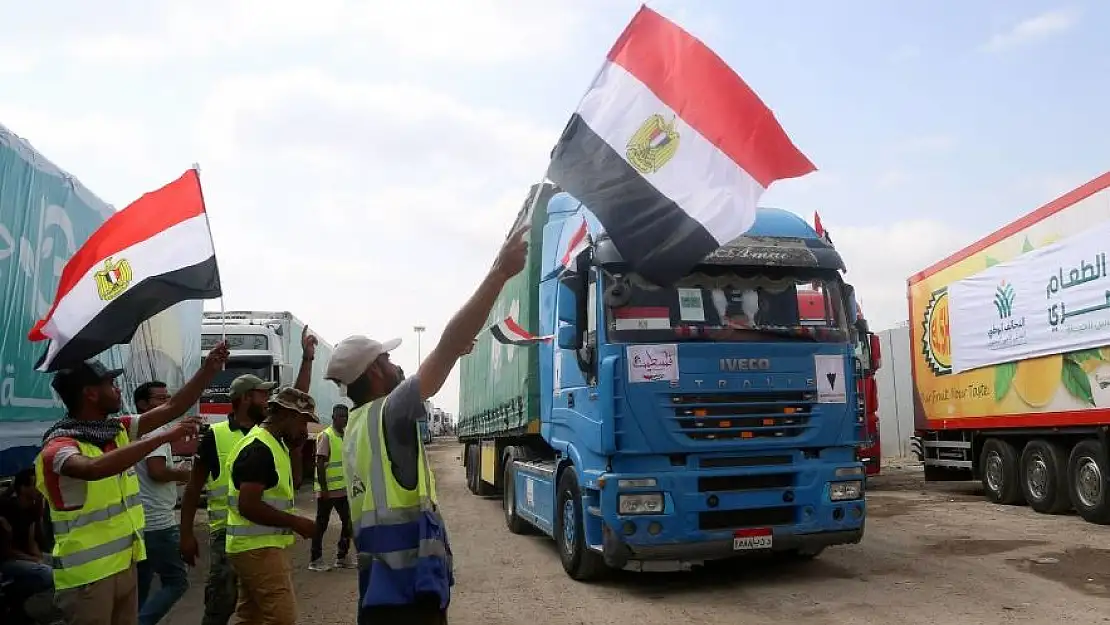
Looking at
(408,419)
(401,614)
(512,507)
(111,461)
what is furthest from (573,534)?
(408,419)

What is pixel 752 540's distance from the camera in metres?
7.04

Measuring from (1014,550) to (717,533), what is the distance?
3.91 m

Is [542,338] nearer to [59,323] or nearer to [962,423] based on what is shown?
[59,323]

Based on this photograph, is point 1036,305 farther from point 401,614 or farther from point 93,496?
point 93,496

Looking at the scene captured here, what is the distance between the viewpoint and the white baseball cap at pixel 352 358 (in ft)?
9.84

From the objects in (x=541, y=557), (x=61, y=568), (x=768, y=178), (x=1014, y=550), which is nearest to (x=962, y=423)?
(x=1014, y=550)

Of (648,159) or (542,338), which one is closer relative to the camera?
(648,159)

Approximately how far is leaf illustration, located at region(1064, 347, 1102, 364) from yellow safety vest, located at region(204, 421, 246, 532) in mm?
9596

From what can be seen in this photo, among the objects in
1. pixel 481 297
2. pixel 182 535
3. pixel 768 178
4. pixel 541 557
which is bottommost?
pixel 541 557

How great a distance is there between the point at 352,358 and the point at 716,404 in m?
4.56

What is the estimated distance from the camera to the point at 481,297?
9.22ft

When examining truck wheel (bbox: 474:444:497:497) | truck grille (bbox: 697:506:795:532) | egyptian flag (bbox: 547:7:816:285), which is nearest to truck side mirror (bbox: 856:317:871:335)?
truck grille (bbox: 697:506:795:532)

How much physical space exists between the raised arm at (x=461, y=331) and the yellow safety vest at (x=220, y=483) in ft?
8.96

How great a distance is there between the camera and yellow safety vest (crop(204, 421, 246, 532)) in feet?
16.6
